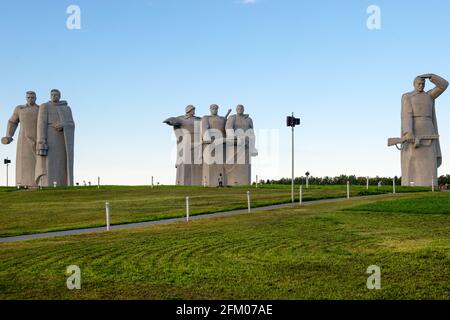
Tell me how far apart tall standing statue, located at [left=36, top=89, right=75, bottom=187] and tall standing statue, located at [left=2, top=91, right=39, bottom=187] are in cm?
144

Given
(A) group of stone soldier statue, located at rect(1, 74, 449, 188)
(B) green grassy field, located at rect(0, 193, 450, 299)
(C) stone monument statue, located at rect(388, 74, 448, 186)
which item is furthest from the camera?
(A) group of stone soldier statue, located at rect(1, 74, 449, 188)

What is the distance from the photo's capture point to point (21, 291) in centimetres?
1370

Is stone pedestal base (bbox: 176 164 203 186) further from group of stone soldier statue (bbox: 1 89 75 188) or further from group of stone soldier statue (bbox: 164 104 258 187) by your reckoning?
group of stone soldier statue (bbox: 1 89 75 188)

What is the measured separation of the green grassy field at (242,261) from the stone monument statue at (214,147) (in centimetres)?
3940

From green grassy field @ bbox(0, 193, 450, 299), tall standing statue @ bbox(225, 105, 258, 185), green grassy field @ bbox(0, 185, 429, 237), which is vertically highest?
tall standing statue @ bbox(225, 105, 258, 185)

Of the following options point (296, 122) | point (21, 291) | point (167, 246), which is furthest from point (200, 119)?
point (21, 291)

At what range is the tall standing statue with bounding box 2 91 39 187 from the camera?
210ft

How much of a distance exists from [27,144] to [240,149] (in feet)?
69.7

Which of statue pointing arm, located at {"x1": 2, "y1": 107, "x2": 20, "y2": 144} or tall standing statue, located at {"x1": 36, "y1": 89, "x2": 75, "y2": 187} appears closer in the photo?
tall standing statue, located at {"x1": 36, "y1": 89, "x2": 75, "y2": 187}

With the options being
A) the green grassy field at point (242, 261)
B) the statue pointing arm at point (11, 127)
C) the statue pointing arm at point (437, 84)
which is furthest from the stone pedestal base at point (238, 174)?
the green grassy field at point (242, 261)

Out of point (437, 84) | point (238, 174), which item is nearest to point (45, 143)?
point (238, 174)

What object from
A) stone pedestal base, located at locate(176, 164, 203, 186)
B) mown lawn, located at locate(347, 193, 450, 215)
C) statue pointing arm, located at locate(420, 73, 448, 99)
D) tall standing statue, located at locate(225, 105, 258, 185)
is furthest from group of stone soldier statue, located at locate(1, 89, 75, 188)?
mown lawn, located at locate(347, 193, 450, 215)
